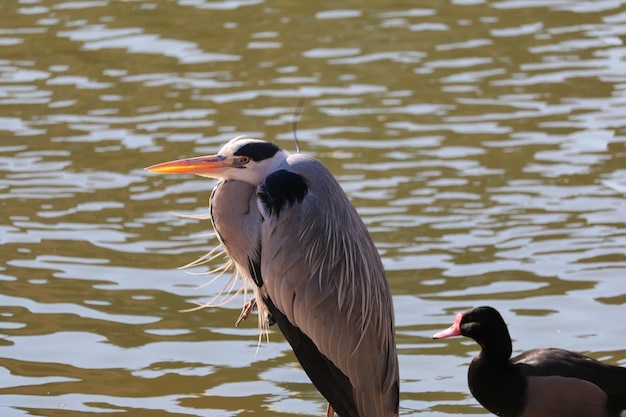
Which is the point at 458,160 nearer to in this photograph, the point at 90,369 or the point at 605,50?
the point at 605,50

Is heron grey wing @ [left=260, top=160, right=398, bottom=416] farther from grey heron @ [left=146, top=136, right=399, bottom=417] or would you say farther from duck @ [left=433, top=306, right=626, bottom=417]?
duck @ [left=433, top=306, right=626, bottom=417]

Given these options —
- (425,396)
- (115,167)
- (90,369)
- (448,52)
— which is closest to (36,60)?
(115,167)

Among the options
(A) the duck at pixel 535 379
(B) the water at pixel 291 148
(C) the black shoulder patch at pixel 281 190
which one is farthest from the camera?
(B) the water at pixel 291 148

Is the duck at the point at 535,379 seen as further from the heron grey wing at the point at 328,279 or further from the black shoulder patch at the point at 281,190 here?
the black shoulder patch at the point at 281,190

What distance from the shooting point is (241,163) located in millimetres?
5781

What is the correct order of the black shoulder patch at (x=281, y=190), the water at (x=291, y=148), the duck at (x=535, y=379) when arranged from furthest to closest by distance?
the water at (x=291, y=148) < the duck at (x=535, y=379) < the black shoulder patch at (x=281, y=190)

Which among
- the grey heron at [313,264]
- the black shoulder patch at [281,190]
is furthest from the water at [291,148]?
the black shoulder patch at [281,190]

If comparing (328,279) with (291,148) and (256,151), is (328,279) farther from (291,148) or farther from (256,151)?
(291,148)

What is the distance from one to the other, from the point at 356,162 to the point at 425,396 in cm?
329

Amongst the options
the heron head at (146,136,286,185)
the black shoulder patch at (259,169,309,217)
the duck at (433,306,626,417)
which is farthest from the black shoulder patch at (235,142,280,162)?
the duck at (433,306,626,417)

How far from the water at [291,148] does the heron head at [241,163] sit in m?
1.29

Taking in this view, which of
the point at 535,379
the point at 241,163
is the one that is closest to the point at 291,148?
the point at 241,163

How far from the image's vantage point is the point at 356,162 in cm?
959

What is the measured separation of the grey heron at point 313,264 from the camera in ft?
18.6
